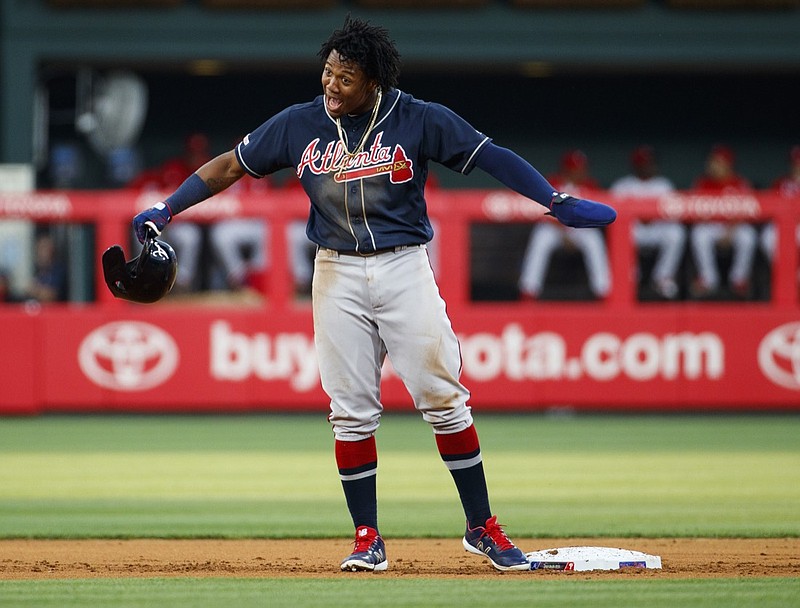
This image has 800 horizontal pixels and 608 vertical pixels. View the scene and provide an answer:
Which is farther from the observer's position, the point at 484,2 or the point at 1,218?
the point at 484,2

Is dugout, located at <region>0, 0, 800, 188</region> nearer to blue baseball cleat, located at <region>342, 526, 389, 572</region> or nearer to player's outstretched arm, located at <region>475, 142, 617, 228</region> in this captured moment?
player's outstretched arm, located at <region>475, 142, 617, 228</region>

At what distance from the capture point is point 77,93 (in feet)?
57.3

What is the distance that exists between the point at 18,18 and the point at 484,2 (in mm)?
5026

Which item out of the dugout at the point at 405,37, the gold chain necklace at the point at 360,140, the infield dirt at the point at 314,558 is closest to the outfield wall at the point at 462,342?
the dugout at the point at 405,37

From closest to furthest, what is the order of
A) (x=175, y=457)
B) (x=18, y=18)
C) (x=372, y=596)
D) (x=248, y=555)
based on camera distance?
(x=372, y=596) → (x=248, y=555) → (x=175, y=457) → (x=18, y=18)

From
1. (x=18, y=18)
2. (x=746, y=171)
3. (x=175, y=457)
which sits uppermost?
(x=18, y=18)

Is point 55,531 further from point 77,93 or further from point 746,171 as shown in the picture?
point 746,171

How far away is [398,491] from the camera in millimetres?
8547

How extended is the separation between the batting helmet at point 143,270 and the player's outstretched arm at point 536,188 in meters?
1.30

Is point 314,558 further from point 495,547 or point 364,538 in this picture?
point 495,547

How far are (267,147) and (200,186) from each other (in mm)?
313

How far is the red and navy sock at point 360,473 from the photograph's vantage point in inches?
221

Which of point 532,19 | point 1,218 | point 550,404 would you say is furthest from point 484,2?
point 1,218

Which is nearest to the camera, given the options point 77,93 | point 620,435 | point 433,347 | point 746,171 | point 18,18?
point 433,347
